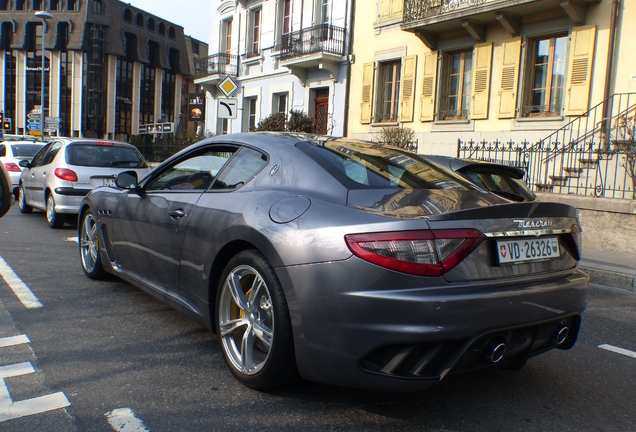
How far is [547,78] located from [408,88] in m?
4.42

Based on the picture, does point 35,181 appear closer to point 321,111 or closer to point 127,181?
point 127,181

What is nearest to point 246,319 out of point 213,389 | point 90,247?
point 213,389

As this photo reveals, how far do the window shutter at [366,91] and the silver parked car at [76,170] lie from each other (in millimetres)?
10341

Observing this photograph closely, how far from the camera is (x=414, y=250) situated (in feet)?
8.34

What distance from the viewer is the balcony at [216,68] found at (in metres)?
25.3

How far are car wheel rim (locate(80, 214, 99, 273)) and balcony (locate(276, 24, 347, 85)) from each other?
49.5 feet

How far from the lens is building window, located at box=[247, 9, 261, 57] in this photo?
2423cm

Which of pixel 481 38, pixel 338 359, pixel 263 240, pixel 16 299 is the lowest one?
pixel 16 299

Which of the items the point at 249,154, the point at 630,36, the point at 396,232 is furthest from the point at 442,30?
the point at 396,232

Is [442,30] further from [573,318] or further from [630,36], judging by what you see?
[573,318]

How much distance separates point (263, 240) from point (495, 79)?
13882mm

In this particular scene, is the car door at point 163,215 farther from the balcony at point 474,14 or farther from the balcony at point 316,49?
the balcony at point 316,49

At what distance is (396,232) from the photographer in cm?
256

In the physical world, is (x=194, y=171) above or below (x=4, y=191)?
above
